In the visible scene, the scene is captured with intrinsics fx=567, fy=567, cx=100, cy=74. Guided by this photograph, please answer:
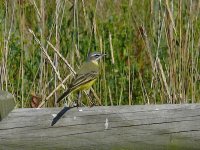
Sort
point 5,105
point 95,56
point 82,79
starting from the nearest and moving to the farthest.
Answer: point 5,105
point 82,79
point 95,56

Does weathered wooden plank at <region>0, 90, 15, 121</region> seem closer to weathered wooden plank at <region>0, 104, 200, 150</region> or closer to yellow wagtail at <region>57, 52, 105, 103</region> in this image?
weathered wooden plank at <region>0, 104, 200, 150</region>

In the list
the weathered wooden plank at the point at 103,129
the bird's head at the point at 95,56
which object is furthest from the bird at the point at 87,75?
the weathered wooden plank at the point at 103,129

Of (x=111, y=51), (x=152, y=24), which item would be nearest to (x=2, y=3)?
(x=111, y=51)

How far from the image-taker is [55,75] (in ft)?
11.8

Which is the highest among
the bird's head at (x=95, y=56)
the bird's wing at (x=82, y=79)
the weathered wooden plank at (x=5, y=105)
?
the weathered wooden plank at (x=5, y=105)

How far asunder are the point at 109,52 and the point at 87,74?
0.65 m

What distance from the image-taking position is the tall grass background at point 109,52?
3473 mm

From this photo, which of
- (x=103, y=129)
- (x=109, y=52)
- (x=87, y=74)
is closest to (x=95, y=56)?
(x=87, y=74)

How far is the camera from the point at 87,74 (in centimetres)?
353

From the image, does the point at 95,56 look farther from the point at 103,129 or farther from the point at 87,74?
the point at 103,129

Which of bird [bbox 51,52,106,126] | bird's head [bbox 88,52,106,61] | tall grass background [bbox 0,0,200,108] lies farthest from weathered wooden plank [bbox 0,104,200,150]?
bird's head [bbox 88,52,106,61]

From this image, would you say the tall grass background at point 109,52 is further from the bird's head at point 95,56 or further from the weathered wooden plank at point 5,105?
the weathered wooden plank at point 5,105

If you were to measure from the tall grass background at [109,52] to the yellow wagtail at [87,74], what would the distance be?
0.08 m

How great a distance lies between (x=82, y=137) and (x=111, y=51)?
74.0 inches
